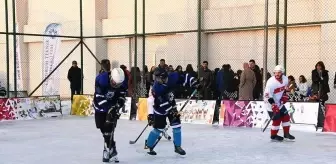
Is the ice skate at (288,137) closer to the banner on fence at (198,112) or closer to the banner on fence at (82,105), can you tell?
the banner on fence at (198,112)

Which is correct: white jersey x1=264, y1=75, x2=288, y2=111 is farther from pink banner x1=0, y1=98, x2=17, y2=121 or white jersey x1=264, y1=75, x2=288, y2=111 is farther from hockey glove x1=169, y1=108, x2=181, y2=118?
pink banner x1=0, y1=98, x2=17, y2=121

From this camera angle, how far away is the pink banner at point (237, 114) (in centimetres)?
1315

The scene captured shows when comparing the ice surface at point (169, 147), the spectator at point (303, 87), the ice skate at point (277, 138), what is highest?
the spectator at point (303, 87)

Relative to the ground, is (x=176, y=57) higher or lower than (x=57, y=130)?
higher

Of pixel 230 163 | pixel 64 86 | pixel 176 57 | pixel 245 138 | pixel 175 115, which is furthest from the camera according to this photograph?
pixel 64 86

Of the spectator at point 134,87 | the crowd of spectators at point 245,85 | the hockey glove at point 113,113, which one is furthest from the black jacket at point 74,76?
the hockey glove at point 113,113

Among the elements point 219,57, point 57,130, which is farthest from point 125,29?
point 57,130

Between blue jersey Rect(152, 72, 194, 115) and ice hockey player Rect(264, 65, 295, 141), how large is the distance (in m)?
2.31

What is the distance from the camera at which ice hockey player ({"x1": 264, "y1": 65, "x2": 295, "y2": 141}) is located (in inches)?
408

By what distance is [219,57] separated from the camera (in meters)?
19.3

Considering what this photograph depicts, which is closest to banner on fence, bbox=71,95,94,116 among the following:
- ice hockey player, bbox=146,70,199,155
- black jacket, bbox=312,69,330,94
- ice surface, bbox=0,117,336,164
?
ice surface, bbox=0,117,336,164

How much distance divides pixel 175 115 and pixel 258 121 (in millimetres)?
4800

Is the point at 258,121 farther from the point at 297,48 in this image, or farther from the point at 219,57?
the point at 219,57

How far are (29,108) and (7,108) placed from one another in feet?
2.41
